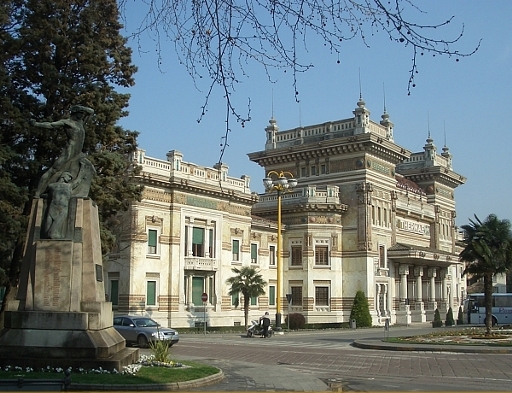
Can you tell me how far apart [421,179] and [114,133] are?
158 ft

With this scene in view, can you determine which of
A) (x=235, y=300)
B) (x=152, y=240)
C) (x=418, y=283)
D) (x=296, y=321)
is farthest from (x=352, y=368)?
(x=418, y=283)

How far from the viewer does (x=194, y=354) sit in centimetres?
2375

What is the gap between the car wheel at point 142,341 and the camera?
27516 millimetres

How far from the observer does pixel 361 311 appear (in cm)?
5091

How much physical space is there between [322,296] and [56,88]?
33468 mm

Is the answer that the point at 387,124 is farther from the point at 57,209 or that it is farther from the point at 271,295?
the point at 57,209

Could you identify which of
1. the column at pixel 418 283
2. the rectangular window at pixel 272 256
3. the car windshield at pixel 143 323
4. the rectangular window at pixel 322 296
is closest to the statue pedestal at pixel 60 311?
the car windshield at pixel 143 323

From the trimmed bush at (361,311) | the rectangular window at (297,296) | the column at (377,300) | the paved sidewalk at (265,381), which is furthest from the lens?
the column at (377,300)

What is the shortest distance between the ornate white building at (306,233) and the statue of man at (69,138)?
2477 cm

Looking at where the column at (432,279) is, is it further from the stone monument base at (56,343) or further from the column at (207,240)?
the stone monument base at (56,343)

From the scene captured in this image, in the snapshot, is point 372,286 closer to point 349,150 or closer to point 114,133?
point 349,150

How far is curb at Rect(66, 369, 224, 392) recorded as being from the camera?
12.0 m

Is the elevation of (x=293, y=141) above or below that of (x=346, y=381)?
above

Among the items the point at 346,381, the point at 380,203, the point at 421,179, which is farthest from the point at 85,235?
the point at 421,179
